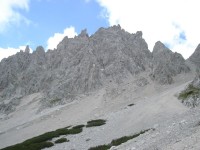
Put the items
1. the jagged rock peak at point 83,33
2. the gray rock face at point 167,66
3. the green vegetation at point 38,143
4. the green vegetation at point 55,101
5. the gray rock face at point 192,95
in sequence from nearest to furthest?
the green vegetation at point 38,143 < the gray rock face at point 192,95 < the gray rock face at point 167,66 < the green vegetation at point 55,101 < the jagged rock peak at point 83,33

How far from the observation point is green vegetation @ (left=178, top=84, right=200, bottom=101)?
46.3 m

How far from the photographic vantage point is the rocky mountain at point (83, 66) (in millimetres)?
97913

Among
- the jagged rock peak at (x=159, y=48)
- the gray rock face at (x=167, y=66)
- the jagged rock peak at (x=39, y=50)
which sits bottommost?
the gray rock face at (x=167, y=66)

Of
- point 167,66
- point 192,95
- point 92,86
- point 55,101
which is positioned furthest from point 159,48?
point 192,95

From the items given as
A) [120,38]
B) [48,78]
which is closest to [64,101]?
[48,78]

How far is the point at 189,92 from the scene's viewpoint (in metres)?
49.5

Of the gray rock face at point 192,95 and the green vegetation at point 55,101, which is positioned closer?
the gray rock face at point 192,95

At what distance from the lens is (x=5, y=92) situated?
125938 mm

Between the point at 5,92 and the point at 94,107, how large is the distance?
198 ft

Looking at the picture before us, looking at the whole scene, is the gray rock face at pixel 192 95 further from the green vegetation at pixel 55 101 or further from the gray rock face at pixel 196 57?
the gray rock face at pixel 196 57

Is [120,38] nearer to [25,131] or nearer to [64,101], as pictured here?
[64,101]

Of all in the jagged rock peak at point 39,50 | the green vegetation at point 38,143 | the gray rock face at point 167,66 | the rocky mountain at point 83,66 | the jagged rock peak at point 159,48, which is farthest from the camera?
the jagged rock peak at point 39,50

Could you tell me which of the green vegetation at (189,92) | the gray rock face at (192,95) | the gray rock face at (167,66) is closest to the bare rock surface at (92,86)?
the gray rock face at (167,66)

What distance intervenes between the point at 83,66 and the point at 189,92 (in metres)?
61.6
